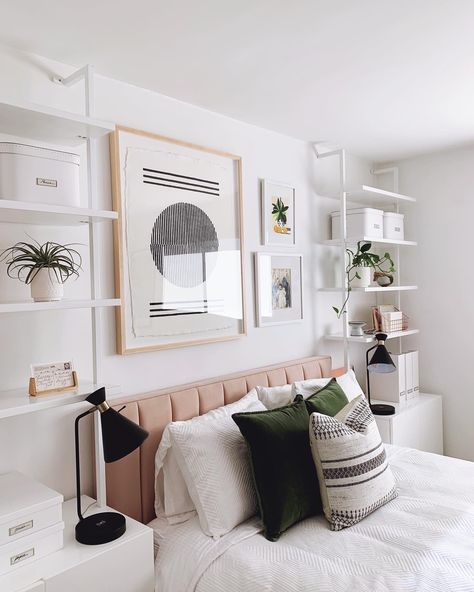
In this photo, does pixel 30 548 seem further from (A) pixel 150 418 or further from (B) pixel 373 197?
(B) pixel 373 197

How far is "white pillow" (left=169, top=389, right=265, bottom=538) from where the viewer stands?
2.00 m

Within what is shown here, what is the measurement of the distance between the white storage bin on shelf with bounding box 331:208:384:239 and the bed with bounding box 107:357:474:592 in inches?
62.6

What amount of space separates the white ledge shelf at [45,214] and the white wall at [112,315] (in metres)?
0.11

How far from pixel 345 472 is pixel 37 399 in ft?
3.92

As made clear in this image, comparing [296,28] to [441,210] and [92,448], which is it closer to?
[92,448]

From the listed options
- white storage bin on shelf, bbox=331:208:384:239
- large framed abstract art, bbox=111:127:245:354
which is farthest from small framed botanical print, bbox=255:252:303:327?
white storage bin on shelf, bbox=331:208:384:239

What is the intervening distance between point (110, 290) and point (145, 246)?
0.28 metres

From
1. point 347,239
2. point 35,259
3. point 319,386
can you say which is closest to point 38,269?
point 35,259

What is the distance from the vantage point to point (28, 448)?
6.48 feet

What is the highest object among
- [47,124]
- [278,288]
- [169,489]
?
[47,124]

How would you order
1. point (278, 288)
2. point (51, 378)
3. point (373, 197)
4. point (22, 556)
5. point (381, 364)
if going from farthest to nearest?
Result: point (373, 197) → point (381, 364) → point (278, 288) → point (51, 378) → point (22, 556)

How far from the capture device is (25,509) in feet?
Result: 5.30

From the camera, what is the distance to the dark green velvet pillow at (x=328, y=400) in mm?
2363

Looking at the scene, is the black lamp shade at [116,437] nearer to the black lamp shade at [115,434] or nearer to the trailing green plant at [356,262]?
the black lamp shade at [115,434]
